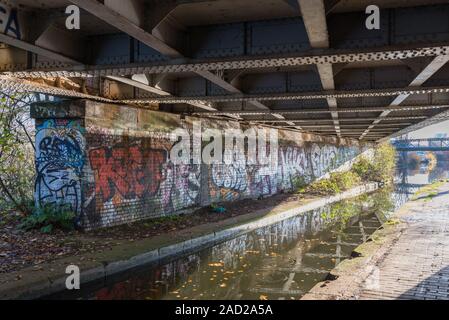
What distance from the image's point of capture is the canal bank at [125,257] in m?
6.18

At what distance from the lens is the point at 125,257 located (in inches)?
308

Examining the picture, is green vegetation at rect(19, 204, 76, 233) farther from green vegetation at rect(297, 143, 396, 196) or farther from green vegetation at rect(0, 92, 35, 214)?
green vegetation at rect(297, 143, 396, 196)

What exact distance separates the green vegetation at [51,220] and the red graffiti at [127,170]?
0.86 m

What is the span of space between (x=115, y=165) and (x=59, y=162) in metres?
1.36

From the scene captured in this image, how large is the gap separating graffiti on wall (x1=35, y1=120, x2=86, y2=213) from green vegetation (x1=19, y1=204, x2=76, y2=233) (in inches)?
7.7

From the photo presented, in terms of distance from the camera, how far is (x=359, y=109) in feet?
36.0

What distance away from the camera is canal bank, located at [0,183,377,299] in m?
6.18

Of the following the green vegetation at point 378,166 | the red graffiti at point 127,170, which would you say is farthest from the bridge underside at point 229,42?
the green vegetation at point 378,166

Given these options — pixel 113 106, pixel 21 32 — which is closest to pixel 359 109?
pixel 113 106

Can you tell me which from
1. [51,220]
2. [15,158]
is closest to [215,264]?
[51,220]

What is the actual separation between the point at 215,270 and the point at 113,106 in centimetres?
509

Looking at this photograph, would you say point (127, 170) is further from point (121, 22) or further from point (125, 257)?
point (121, 22)

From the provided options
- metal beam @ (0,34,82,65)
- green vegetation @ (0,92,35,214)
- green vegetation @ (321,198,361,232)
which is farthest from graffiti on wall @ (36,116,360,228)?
green vegetation @ (321,198,361,232)
